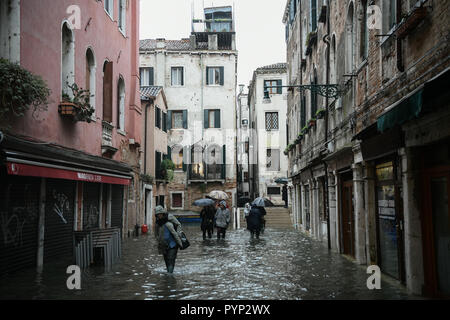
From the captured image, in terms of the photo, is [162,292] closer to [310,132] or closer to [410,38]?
[410,38]

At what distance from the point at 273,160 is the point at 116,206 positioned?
921 inches

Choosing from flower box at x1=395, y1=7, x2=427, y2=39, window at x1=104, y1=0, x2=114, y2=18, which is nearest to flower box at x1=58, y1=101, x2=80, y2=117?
window at x1=104, y1=0, x2=114, y2=18

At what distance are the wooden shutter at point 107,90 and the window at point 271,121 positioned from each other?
25.0 m

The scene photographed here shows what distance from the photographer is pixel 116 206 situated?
1736 cm

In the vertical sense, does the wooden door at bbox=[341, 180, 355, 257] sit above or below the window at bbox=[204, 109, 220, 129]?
below

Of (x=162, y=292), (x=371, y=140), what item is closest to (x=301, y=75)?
(x=371, y=140)

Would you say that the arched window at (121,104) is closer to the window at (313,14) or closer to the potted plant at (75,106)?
the potted plant at (75,106)

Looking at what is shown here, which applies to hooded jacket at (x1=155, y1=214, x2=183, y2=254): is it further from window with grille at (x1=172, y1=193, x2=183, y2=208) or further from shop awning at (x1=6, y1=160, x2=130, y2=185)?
window with grille at (x1=172, y1=193, x2=183, y2=208)

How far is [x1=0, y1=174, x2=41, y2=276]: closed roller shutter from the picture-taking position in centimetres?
909

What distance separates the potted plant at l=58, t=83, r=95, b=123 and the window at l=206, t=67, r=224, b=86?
2283 centimetres

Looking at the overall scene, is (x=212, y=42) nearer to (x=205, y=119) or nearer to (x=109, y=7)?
(x=205, y=119)

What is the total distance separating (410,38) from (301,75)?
13854 millimetres

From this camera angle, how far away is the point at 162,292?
312 inches

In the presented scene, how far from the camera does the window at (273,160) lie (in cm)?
3897
